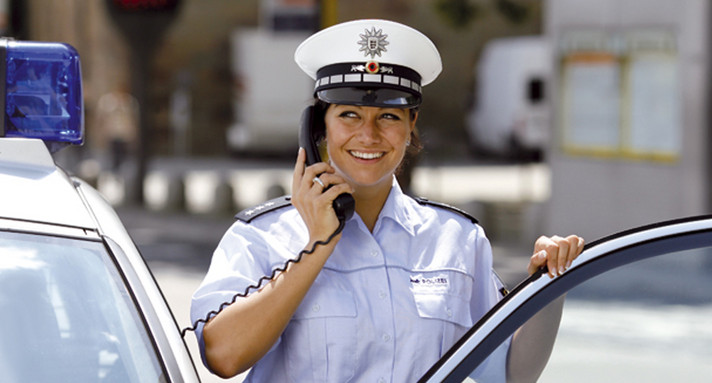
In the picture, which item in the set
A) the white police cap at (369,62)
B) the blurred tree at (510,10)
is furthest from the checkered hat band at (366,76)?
the blurred tree at (510,10)

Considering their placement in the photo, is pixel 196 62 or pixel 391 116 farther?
pixel 196 62

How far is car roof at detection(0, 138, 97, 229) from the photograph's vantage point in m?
2.49

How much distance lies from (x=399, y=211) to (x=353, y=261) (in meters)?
0.18

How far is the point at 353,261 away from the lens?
2734 millimetres

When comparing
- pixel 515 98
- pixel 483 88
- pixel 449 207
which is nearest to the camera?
pixel 449 207

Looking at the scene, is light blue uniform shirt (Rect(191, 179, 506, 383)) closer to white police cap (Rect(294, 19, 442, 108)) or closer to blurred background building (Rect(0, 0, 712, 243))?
white police cap (Rect(294, 19, 442, 108))

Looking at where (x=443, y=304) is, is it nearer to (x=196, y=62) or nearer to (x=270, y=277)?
(x=270, y=277)

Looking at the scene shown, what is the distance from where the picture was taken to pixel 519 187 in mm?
20484

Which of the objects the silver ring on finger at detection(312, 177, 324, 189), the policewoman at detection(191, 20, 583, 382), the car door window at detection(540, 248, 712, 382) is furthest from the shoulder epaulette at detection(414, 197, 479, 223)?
the car door window at detection(540, 248, 712, 382)

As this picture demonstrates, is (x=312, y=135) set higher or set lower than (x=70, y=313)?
higher

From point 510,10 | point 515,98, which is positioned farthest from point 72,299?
point 515,98

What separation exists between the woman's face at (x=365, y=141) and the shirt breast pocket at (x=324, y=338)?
0.28 m

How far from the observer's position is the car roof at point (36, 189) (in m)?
2.49

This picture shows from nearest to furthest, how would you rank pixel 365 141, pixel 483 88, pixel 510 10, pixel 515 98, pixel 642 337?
pixel 365 141
pixel 642 337
pixel 510 10
pixel 515 98
pixel 483 88
